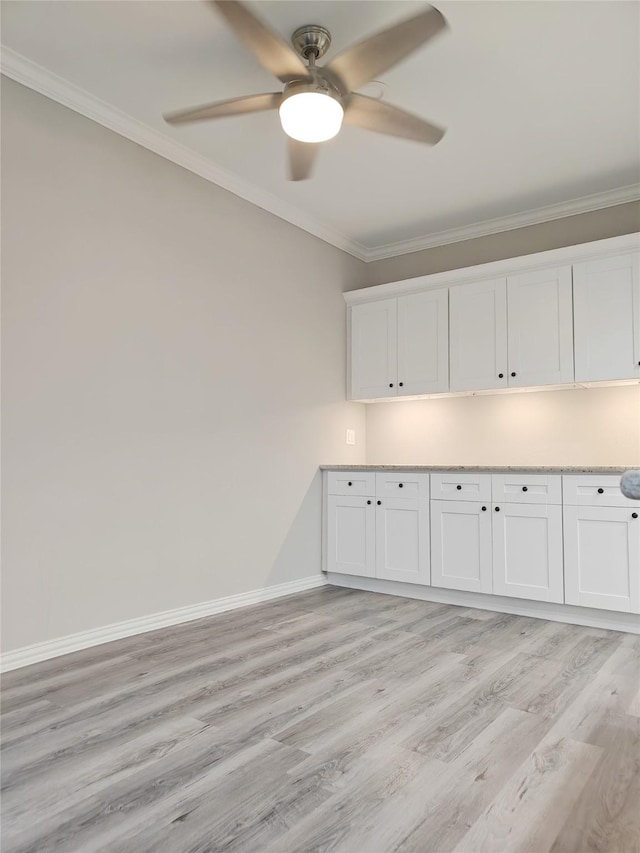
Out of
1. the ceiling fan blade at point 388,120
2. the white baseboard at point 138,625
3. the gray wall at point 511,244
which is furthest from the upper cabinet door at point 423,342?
the ceiling fan blade at point 388,120

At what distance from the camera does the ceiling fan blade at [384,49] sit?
6.16 feet

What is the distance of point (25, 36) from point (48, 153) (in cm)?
44

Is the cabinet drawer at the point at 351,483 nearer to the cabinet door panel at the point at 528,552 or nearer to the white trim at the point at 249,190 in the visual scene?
the cabinet door panel at the point at 528,552

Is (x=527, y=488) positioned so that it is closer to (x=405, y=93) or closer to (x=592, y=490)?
(x=592, y=490)

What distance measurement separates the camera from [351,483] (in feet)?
13.4

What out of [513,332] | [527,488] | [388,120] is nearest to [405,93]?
[388,120]

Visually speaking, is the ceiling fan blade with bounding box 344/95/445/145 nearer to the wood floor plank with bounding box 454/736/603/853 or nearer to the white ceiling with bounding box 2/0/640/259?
the white ceiling with bounding box 2/0/640/259

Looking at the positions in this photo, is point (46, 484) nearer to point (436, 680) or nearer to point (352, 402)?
point (436, 680)

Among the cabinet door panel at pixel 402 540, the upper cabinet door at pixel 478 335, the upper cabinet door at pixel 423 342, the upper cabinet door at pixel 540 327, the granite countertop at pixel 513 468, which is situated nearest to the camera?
the granite countertop at pixel 513 468

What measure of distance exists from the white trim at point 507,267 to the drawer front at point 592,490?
134 centimetres

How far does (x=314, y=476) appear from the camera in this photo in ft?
13.8

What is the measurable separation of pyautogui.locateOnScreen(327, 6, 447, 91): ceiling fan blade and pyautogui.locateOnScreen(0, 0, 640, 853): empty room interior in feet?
0.04

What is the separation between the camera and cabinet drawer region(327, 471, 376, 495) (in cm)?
399

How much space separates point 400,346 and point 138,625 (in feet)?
8.36
